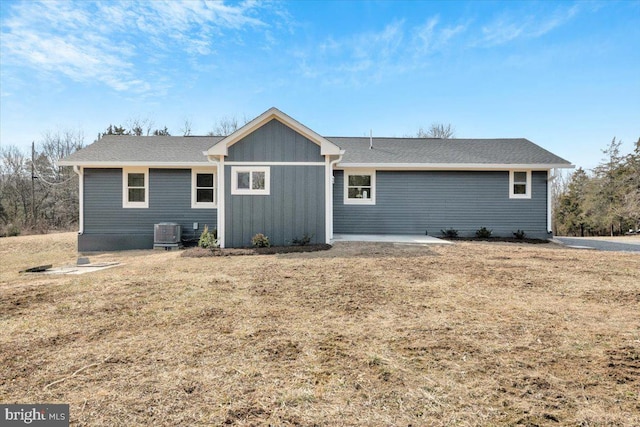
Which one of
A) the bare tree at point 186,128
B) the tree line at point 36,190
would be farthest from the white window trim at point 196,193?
the bare tree at point 186,128

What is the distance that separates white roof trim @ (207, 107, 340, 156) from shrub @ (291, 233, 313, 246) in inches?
99.6

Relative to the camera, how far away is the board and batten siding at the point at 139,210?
11.7 meters

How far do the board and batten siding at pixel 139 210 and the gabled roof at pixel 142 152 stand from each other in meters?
0.43

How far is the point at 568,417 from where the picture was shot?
6.43 ft

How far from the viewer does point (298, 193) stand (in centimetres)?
966

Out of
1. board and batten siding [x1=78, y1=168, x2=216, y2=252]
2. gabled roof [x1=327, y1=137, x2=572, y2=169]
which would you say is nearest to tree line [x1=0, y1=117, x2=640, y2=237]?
board and batten siding [x1=78, y1=168, x2=216, y2=252]

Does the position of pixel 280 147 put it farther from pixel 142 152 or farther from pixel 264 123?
pixel 142 152

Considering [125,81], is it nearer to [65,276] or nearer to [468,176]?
[65,276]

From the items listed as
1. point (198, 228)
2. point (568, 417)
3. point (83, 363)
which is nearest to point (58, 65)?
point (198, 228)

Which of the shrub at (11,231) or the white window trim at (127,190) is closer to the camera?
the white window trim at (127,190)

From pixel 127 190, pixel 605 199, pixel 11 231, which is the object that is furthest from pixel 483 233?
pixel 11 231

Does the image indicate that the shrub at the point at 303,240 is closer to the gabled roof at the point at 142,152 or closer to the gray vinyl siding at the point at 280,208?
the gray vinyl siding at the point at 280,208

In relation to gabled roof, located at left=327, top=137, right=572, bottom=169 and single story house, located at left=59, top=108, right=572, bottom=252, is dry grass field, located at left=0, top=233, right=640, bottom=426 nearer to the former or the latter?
single story house, located at left=59, top=108, right=572, bottom=252

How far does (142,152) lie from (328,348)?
12.4m
